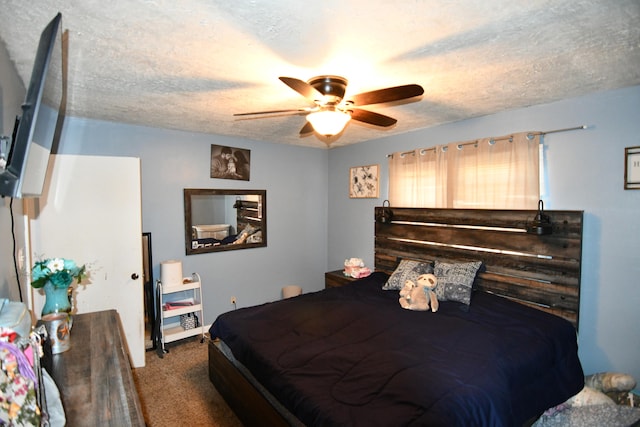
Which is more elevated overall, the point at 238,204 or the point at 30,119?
the point at 30,119

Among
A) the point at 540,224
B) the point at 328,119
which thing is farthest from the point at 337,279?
the point at 328,119

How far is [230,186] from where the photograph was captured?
393 cm

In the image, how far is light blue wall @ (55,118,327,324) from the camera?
326 cm

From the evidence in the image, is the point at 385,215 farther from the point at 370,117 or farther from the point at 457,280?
the point at 370,117

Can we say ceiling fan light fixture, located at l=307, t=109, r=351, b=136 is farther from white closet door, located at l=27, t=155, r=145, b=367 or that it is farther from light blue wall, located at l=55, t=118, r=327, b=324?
light blue wall, located at l=55, t=118, r=327, b=324

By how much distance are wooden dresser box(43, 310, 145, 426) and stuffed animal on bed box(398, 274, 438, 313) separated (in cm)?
213

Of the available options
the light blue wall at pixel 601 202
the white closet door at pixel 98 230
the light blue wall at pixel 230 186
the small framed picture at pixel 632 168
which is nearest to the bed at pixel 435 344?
the light blue wall at pixel 601 202

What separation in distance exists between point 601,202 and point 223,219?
3.66 metres

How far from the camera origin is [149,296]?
337 centimetres

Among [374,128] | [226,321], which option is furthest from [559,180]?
[226,321]

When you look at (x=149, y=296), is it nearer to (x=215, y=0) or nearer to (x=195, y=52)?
(x=195, y=52)

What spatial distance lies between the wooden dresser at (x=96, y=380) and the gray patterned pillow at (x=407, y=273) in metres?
2.40

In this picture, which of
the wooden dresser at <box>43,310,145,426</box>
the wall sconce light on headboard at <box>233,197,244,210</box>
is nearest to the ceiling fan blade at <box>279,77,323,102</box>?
the wooden dresser at <box>43,310,145,426</box>

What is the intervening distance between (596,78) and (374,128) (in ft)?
5.99
